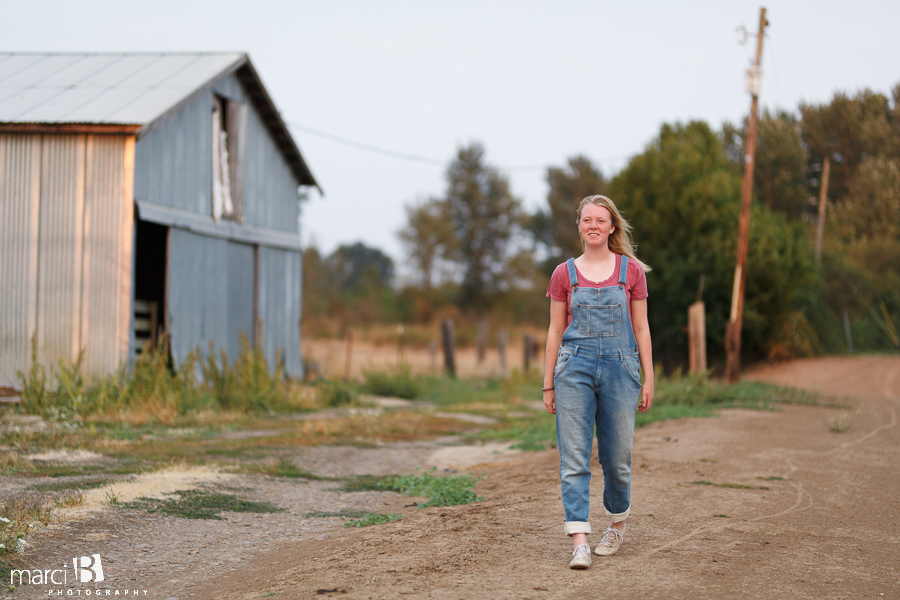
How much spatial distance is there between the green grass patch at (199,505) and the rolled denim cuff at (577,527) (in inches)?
106

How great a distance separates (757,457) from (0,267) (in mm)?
10633

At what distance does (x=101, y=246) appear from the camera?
38.6 feet

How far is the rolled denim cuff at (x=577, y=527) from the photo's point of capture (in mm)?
4043

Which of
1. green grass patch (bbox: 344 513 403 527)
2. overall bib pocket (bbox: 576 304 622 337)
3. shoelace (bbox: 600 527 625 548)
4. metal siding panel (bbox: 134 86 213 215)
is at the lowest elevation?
green grass patch (bbox: 344 513 403 527)

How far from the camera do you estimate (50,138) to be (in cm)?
1190

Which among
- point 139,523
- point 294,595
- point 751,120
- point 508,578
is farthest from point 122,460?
point 751,120

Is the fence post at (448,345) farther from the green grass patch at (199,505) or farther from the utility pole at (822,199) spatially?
the utility pole at (822,199)

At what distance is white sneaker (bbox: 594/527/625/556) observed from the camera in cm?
424

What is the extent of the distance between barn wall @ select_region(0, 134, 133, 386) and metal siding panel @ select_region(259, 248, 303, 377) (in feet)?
14.3

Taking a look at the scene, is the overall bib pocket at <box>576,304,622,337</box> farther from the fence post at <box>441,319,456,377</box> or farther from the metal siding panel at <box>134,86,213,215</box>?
the fence post at <box>441,319,456,377</box>

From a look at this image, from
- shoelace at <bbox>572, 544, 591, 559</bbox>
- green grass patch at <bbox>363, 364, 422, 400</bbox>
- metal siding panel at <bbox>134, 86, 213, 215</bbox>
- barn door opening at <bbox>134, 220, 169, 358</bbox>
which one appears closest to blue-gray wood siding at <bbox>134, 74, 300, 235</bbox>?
metal siding panel at <bbox>134, 86, 213, 215</bbox>

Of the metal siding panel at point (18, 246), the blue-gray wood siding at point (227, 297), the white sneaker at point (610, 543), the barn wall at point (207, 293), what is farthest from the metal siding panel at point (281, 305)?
the white sneaker at point (610, 543)

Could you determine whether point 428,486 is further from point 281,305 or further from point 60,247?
point 281,305

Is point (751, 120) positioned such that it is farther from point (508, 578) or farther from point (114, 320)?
point (508, 578)
